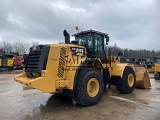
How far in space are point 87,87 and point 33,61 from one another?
2.03 metres

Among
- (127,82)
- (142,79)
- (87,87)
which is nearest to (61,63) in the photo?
(87,87)

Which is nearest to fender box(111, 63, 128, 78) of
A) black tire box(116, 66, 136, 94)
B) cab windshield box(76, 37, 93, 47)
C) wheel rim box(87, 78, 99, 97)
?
black tire box(116, 66, 136, 94)

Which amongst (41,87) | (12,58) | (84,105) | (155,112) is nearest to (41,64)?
(41,87)

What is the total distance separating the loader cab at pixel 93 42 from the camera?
27.3ft

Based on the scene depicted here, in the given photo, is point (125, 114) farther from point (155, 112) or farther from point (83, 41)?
point (83, 41)

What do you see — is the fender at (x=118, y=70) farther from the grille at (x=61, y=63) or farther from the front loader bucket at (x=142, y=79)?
the grille at (x=61, y=63)

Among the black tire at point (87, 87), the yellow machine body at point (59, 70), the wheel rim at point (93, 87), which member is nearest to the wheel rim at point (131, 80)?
the black tire at point (87, 87)

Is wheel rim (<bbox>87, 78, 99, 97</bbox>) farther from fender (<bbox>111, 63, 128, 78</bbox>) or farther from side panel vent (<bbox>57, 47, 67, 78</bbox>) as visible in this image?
fender (<bbox>111, 63, 128, 78</bbox>)

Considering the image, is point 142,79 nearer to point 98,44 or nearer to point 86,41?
point 98,44

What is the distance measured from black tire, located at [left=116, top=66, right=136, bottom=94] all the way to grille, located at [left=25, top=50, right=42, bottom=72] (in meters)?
4.01

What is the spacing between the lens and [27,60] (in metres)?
7.62

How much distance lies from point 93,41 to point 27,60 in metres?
2.70

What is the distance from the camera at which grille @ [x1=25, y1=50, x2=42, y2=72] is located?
6902mm

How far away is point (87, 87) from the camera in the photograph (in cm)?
705
